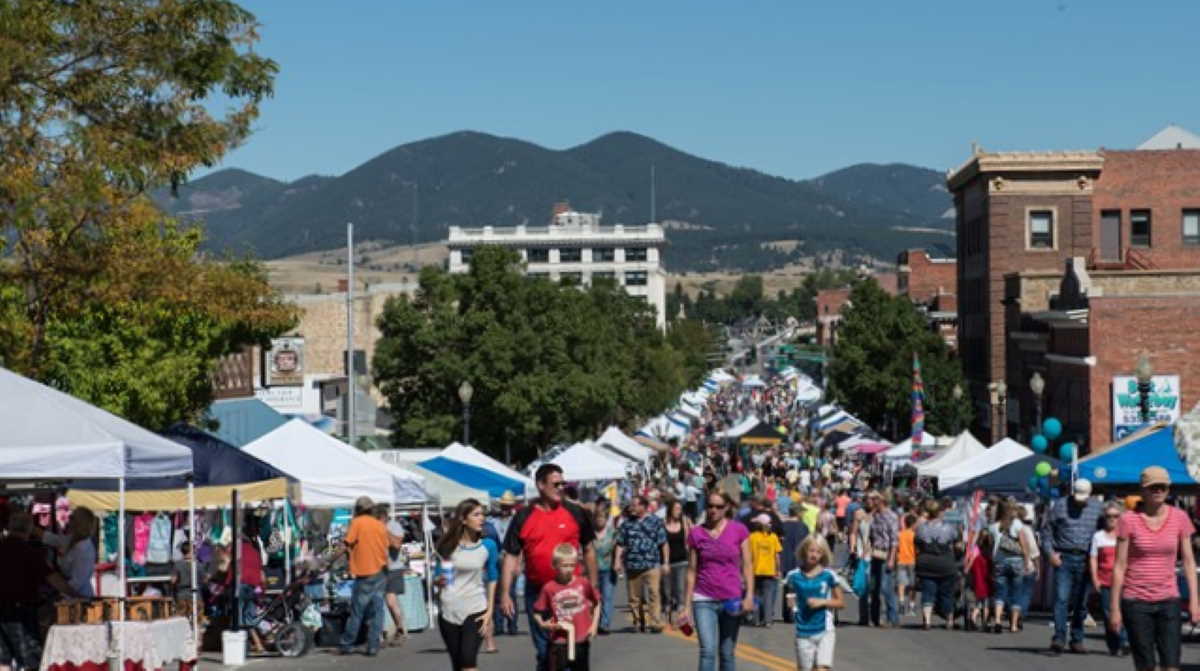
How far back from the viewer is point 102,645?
1616 centimetres

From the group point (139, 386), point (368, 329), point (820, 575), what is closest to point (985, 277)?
point (368, 329)

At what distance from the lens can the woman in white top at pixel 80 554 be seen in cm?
1752

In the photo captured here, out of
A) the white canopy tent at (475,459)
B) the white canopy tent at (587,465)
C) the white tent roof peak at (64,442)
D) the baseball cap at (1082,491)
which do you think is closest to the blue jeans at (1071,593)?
the baseball cap at (1082,491)

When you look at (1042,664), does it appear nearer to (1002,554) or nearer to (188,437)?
(1002,554)

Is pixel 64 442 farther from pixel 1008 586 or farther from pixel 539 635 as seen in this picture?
pixel 1008 586

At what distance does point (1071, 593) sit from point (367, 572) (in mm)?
7515

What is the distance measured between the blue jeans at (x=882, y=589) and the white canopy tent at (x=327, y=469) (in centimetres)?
594

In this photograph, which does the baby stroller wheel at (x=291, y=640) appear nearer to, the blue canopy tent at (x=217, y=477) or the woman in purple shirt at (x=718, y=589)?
the blue canopy tent at (x=217, y=477)

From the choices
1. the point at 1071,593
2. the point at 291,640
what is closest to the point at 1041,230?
the point at 1071,593

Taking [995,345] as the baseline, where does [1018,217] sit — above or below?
above

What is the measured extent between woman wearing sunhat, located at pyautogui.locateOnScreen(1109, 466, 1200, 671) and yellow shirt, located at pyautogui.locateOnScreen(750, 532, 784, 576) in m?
9.98

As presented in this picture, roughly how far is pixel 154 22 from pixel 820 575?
9.91 meters

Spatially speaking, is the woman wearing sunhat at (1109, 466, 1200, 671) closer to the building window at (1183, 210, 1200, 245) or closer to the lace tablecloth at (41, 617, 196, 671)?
the lace tablecloth at (41, 617, 196, 671)

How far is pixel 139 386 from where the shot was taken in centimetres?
3869
